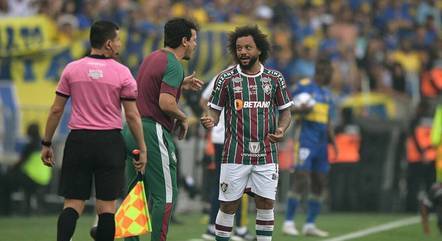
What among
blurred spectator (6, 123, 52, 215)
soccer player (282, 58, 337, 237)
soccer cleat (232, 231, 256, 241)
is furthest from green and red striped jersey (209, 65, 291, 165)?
blurred spectator (6, 123, 52, 215)

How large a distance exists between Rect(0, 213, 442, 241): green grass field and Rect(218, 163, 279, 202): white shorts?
11.9 feet

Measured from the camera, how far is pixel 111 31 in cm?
1122

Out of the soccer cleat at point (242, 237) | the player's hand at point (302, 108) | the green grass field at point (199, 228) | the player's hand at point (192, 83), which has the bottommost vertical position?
the green grass field at point (199, 228)

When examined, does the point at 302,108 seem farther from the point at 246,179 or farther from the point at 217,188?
the point at 246,179

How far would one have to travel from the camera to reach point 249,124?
1215 cm

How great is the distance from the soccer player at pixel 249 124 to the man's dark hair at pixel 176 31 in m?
0.52

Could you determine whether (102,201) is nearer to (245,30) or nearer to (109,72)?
(109,72)

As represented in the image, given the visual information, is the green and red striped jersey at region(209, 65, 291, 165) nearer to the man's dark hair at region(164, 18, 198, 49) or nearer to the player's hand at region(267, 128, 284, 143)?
the player's hand at region(267, 128, 284, 143)

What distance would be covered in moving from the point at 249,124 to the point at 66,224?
2.03 meters

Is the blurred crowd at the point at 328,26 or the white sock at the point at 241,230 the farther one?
the blurred crowd at the point at 328,26

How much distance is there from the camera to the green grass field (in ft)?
52.9

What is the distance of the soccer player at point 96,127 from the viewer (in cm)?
1111

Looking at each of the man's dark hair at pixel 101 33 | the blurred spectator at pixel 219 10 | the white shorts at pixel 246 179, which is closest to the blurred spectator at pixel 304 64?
the blurred spectator at pixel 219 10

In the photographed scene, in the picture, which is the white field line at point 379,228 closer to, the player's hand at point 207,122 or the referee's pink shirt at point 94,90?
the player's hand at point 207,122
